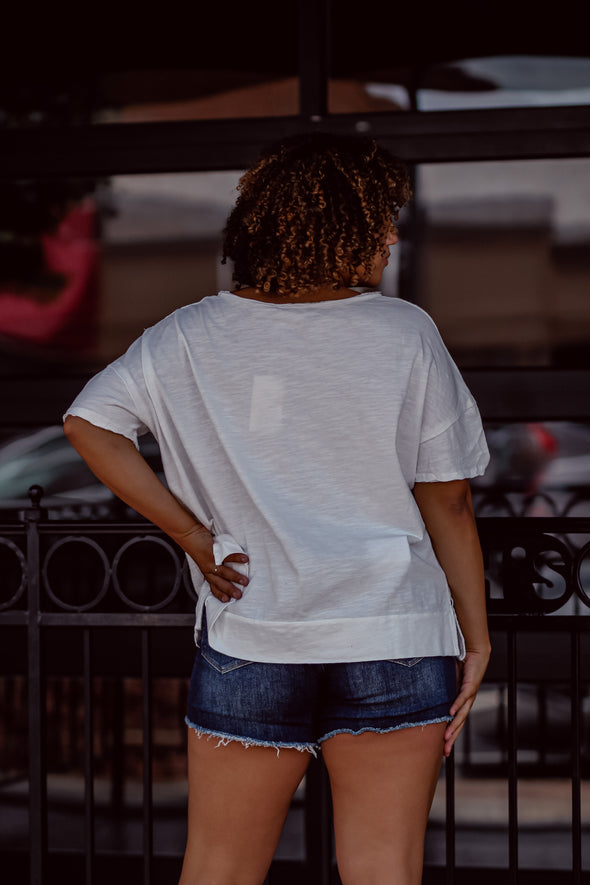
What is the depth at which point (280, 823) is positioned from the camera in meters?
1.58

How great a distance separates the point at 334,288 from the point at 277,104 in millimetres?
2951

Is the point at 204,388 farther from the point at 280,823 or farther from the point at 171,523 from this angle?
the point at 280,823

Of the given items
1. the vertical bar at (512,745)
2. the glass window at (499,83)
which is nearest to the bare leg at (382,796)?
the vertical bar at (512,745)

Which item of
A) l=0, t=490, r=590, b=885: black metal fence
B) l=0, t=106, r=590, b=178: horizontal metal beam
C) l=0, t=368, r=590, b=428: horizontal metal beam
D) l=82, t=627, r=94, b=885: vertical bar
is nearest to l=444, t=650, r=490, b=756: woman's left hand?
l=0, t=490, r=590, b=885: black metal fence

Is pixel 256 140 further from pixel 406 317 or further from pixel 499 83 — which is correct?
pixel 406 317

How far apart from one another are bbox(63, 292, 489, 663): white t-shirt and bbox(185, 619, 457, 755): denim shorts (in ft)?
0.10

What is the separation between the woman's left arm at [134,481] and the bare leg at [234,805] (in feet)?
0.98

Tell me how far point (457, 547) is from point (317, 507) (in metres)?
0.28

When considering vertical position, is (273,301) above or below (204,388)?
above

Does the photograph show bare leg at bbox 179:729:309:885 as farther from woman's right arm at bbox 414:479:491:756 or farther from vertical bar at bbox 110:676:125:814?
vertical bar at bbox 110:676:125:814

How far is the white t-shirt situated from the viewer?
1.44m

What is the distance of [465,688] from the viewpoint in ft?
5.36

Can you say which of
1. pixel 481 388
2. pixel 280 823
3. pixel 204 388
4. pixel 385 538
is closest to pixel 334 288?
pixel 204 388

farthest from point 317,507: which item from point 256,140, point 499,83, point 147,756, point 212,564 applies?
point 499,83
